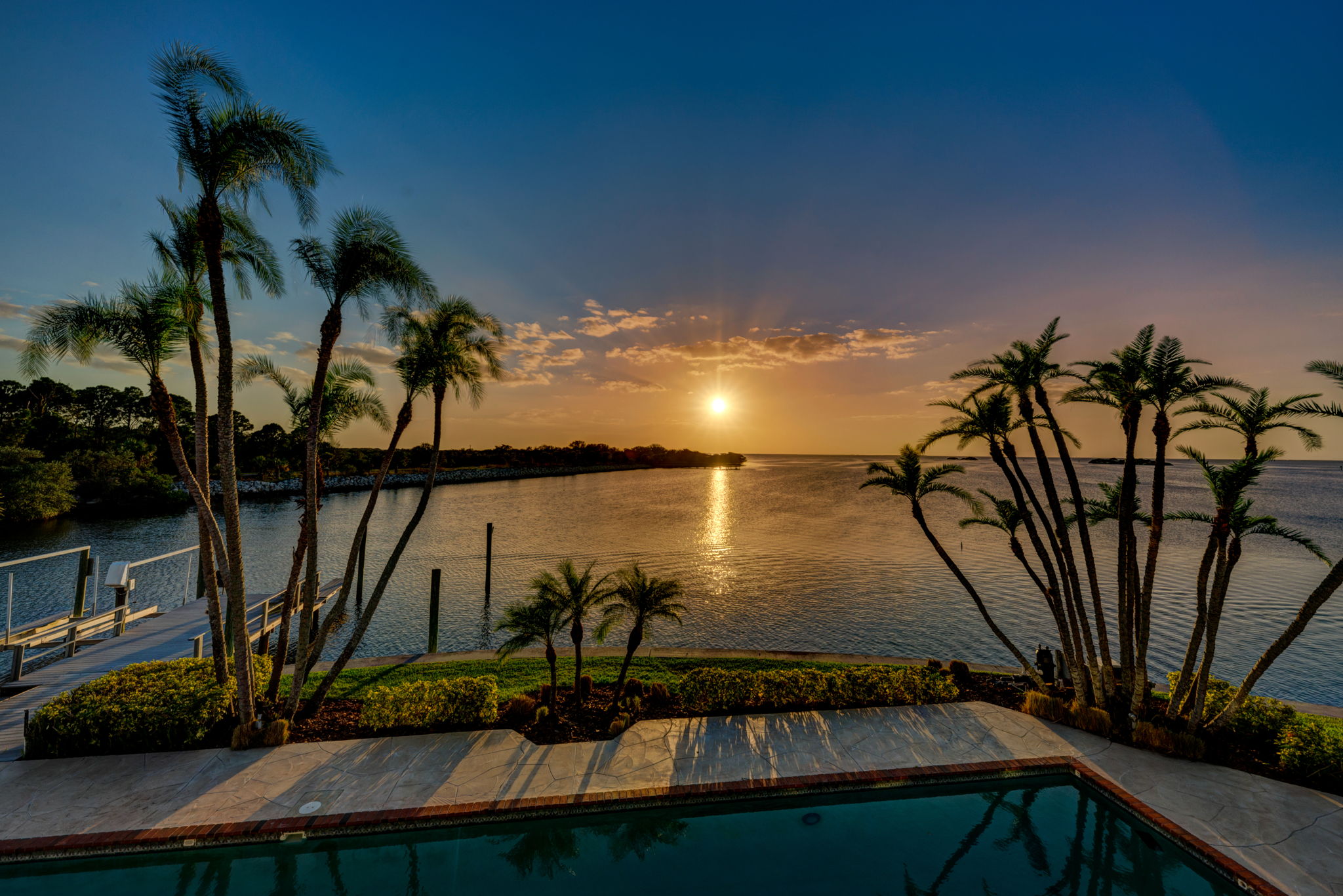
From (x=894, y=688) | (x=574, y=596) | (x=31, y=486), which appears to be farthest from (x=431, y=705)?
(x=31, y=486)

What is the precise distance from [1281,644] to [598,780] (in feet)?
37.6

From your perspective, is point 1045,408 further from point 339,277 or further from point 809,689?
point 339,277

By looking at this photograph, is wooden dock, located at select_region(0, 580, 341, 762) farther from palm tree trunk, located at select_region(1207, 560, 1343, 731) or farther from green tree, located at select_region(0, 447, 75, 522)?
green tree, located at select_region(0, 447, 75, 522)

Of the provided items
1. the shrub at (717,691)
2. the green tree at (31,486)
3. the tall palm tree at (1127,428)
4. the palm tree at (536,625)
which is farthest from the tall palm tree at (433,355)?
the green tree at (31,486)

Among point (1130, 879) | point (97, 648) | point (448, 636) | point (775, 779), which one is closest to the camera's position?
point (1130, 879)

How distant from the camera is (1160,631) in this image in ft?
65.5

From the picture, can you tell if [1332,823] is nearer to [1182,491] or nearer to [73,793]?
[73,793]

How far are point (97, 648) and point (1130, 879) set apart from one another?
20820 mm

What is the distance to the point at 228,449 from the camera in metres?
8.84

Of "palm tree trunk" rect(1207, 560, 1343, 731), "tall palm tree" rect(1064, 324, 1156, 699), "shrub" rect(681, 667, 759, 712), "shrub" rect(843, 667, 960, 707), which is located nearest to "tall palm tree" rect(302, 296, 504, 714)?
"shrub" rect(681, 667, 759, 712)

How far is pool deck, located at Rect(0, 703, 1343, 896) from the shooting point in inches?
281

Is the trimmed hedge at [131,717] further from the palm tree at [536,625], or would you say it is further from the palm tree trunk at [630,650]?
the palm tree trunk at [630,650]

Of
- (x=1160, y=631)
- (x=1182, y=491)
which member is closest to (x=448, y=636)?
(x=1160, y=631)

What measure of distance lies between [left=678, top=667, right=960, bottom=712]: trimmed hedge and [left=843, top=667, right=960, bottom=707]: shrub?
1 centimetres
